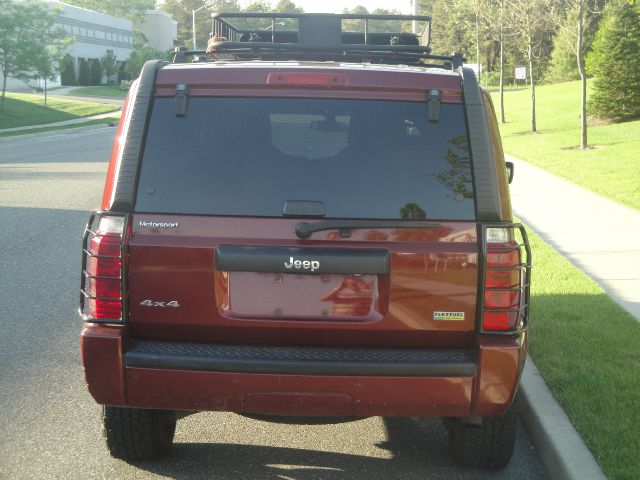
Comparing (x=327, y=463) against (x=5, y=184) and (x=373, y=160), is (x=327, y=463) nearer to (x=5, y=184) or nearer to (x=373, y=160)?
(x=373, y=160)

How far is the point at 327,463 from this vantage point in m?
4.81

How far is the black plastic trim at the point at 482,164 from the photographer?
4.07m

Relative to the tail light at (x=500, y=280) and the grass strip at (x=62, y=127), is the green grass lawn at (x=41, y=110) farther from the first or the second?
the tail light at (x=500, y=280)

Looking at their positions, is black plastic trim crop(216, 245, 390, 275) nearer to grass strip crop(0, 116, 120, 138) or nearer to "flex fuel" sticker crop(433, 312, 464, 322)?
"flex fuel" sticker crop(433, 312, 464, 322)

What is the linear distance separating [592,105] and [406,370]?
1337 inches

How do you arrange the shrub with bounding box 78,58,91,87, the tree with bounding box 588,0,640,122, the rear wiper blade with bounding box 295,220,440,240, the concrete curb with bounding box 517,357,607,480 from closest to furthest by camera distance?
the rear wiper blade with bounding box 295,220,440,240, the concrete curb with bounding box 517,357,607,480, the tree with bounding box 588,0,640,122, the shrub with bounding box 78,58,91,87

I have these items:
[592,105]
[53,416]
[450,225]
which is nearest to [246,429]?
[53,416]

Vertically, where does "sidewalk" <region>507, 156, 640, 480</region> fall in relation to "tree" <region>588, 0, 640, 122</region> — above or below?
below

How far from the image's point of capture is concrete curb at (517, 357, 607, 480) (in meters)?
4.48

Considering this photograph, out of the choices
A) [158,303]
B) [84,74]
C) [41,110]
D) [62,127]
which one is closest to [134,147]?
[158,303]

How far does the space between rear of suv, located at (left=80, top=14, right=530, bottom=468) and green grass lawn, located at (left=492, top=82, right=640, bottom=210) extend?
11631 mm

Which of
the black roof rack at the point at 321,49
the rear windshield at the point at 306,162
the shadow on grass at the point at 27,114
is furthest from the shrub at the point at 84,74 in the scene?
the rear windshield at the point at 306,162

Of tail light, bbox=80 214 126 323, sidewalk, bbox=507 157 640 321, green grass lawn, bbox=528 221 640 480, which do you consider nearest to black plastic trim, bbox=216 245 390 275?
tail light, bbox=80 214 126 323

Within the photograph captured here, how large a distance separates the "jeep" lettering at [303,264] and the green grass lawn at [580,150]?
39.3ft
